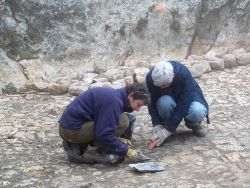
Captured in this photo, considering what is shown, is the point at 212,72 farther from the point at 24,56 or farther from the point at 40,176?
the point at 40,176

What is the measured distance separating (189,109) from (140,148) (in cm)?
70

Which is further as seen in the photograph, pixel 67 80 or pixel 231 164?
pixel 67 80

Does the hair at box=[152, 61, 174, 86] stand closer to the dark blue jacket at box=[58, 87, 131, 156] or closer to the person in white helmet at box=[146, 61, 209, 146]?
the person in white helmet at box=[146, 61, 209, 146]

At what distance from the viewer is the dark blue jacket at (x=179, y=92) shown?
17.8 ft

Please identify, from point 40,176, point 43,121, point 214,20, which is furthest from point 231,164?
point 214,20

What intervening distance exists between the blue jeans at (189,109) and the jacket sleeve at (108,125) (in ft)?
2.97

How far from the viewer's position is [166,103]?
5.51m

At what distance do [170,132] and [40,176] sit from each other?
5.09 ft

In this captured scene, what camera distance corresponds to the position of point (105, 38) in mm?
9219

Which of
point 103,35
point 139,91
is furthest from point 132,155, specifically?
point 103,35

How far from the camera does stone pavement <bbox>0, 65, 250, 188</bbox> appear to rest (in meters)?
4.71

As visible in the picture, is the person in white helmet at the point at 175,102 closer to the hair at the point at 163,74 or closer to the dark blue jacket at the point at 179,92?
the dark blue jacket at the point at 179,92

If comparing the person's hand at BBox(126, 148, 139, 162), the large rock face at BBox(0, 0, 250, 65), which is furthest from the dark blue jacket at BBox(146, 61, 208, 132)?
the large rock face at BBox(0, 0, 250, 65)

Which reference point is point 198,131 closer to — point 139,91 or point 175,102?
point 175,102
